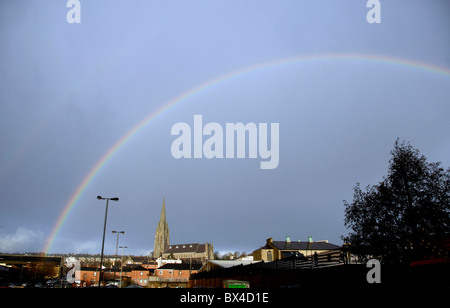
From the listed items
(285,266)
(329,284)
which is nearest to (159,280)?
Result: (285,266)

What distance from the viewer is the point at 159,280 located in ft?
355

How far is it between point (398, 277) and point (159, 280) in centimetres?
10274

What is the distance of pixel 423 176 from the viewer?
2212 cm
